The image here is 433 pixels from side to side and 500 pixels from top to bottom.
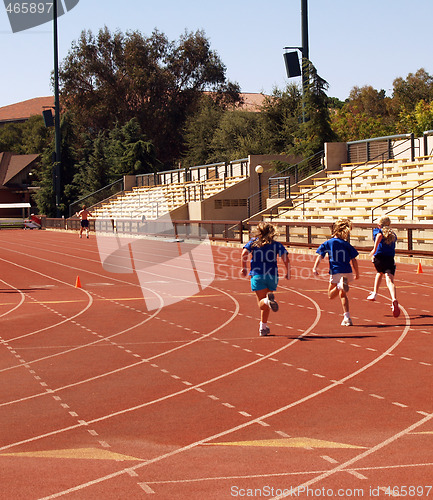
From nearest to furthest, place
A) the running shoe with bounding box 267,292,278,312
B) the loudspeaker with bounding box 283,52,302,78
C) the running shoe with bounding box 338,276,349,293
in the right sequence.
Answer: the running shoe with bounding box 267,292,278,312, the running shoe with bounding box 338,276,349,293, the loudspeaker with bounding box 283,52,302,78

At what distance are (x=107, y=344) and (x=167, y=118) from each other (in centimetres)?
7782

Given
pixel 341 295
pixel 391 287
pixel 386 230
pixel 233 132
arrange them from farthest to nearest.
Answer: pixel 233 132 < pixel 386 230 < pixel 391 287 < pixel 341 295

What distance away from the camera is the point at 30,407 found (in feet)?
25.9

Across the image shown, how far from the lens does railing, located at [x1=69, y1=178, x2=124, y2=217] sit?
66.1 meters

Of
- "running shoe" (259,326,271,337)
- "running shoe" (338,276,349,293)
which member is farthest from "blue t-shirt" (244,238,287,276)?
"running shoe" (338,276,349,293)

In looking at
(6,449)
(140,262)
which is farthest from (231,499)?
(140,262)

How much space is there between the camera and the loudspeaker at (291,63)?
44.9 meters

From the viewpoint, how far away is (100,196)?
6850 cm

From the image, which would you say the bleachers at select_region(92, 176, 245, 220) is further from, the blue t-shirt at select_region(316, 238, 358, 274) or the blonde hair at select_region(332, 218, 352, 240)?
the blue t-shirt at select_region(316, 238, 358, 274)

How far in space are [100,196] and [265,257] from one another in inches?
2283

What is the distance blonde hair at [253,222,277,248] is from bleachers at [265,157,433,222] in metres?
16.2

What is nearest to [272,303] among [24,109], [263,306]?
[263,306]

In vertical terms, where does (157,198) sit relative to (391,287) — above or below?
below

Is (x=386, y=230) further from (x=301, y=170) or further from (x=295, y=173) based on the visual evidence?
(x=301, y=170)
